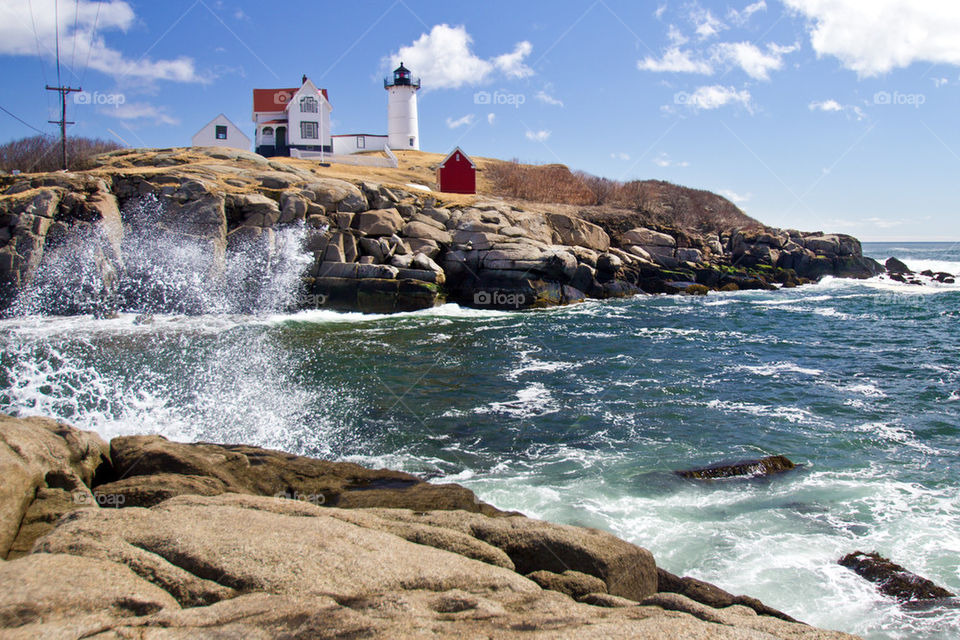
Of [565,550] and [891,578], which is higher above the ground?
[565,550]

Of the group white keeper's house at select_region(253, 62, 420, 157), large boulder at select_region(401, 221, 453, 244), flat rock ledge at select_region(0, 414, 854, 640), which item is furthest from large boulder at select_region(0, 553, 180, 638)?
white keeper's house at select_region(253, 62, 420, 157)

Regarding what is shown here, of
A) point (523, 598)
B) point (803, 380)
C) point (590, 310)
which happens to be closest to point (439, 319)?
point (590, 310)

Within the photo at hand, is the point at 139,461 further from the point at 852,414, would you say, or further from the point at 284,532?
the point at 852,414

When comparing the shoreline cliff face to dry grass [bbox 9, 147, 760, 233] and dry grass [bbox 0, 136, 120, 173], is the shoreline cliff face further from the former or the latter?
dry grass [bbox 0, 136, 120, 173]

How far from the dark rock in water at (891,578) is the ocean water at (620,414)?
18 cm

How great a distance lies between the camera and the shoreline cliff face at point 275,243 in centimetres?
2622

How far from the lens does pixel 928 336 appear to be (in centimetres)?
2289

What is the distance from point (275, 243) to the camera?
29.0 m

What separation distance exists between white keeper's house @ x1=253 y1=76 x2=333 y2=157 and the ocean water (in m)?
37.7

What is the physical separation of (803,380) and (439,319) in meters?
14.9

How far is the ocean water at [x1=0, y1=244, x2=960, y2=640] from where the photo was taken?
25.3 feet

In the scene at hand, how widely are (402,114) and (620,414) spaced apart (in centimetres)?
6178

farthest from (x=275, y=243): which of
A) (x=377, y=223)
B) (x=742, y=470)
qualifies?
(x=742, y=470)

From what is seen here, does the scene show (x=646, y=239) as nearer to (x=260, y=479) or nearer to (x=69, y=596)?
(x=260, y=479)
